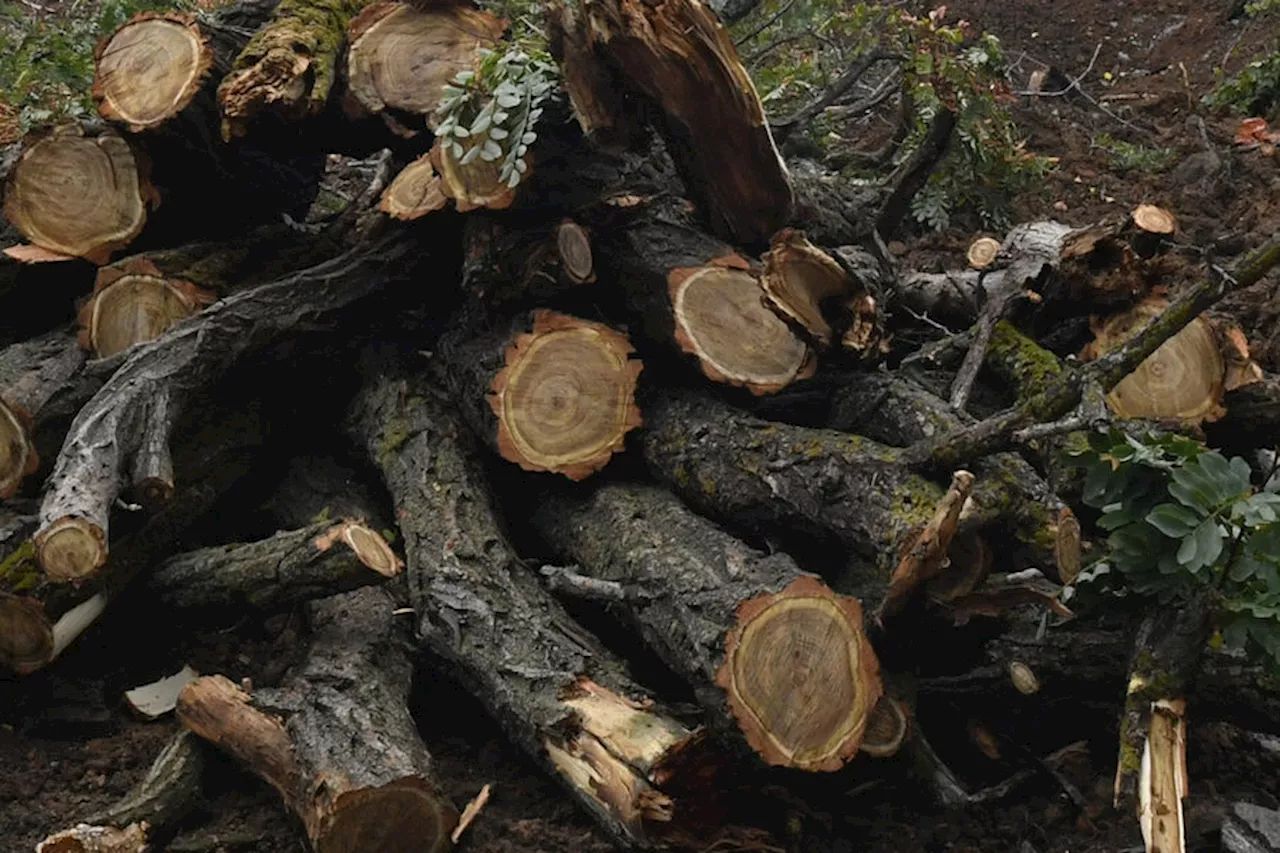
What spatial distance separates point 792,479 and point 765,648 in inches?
25.6

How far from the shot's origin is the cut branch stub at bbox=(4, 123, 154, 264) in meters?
4.21

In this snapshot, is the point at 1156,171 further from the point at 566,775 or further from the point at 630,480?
the point at 566,775

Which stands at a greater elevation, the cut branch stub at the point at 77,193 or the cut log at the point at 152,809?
the cut branch stub at the point at 77,193

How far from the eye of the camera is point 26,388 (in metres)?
4.01

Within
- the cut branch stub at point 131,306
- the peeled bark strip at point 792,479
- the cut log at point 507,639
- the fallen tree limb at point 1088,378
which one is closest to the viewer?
the fallen tree limb at point 1088,378

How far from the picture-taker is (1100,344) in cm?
369

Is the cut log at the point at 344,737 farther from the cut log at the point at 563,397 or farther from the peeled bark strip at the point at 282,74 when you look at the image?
the peeled bark strip at the point at 282,74

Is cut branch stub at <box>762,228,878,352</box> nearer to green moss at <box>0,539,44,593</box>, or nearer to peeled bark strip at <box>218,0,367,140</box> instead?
peeled bark strip at <box>218,0,367,140</box>

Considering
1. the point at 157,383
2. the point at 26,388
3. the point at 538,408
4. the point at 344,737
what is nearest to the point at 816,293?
the point at 538,408

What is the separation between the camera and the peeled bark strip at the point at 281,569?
10.9 ft

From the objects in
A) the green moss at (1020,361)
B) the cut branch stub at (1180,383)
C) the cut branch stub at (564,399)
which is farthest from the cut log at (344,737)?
the cut branch stub at (1180,383)

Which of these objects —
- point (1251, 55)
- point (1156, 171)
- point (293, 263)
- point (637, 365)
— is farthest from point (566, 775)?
point (1251, 55)

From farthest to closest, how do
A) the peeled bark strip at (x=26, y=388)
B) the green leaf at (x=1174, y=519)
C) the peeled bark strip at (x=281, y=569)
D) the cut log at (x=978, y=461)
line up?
the peeled bark strip at (x=26, y=388)
the peeled bark strip at (x=281, y=569)
the cut log at (x=978, y=461)
the green leaf at (x=1174, y=519)

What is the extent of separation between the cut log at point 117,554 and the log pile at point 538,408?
0.01 meters
